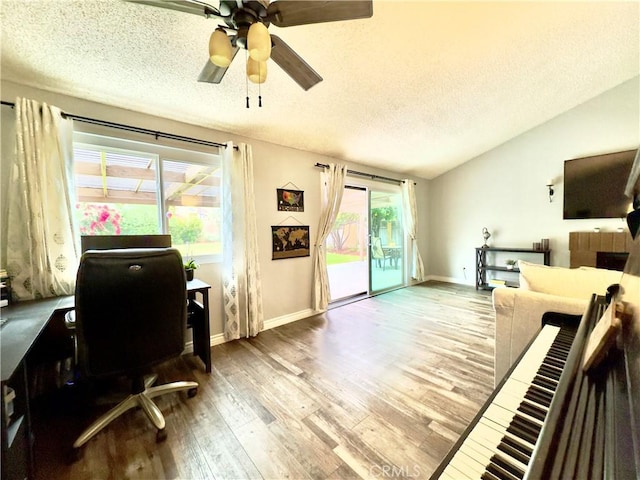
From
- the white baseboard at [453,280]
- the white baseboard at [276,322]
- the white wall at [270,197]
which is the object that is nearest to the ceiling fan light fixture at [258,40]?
the white wall at [270,197]

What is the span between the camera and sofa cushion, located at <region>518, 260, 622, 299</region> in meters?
1.47

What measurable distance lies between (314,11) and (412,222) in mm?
4363

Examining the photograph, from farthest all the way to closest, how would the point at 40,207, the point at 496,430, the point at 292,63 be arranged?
1. the point at 40,207
2. the point at 292,63
3. the point at 496,430

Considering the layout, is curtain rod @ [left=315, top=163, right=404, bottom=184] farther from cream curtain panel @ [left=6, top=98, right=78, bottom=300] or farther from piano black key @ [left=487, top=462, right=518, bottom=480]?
piano black key @ [left=487, top=462, right=518, bottom=480]

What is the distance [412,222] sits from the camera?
197 inches

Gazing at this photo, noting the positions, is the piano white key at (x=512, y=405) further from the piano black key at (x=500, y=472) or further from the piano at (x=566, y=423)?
the piano black key at (x=500, y=472)

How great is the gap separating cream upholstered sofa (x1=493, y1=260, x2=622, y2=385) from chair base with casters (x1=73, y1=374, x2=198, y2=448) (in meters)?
2.14

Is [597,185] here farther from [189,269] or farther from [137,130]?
[137,130]

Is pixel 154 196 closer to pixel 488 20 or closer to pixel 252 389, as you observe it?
pixel 252 389

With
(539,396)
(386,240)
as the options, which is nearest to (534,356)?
(539,396)

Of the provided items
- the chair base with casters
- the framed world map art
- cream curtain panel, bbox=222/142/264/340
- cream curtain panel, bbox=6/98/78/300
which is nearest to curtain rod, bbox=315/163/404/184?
the framed world map art

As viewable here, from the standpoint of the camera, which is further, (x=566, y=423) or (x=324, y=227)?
(x=324, y=227)

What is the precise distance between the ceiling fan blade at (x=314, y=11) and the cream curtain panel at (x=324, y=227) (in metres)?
2.28

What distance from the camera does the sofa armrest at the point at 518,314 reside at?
1.38m
